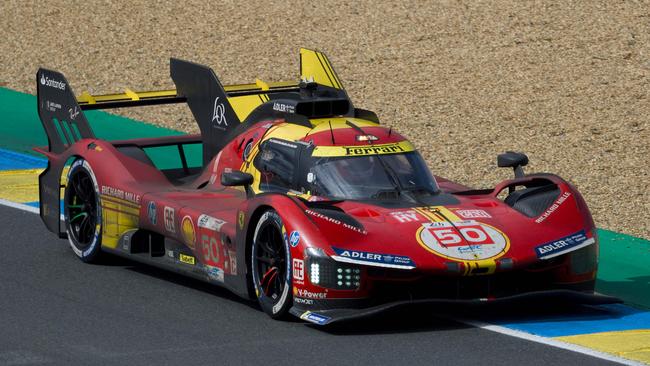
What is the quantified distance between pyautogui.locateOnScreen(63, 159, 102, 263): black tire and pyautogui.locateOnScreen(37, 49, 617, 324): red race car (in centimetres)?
1

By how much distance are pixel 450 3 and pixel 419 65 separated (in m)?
2.80

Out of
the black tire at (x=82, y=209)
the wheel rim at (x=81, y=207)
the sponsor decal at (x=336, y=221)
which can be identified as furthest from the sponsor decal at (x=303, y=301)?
the wheel rim at (x=81, y=207)

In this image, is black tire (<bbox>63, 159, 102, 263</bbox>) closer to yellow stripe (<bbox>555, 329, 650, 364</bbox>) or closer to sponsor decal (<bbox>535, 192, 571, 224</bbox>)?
sponsor decal (<bbox>535, 192, 571, 224</bbox>)

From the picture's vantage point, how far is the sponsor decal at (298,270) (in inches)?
419

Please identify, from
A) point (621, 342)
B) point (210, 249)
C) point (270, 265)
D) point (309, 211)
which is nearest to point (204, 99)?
point (210, 249)

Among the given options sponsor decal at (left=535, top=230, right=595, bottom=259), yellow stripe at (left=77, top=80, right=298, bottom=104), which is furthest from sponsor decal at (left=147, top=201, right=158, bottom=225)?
sponsor decal at (left=535, top=230, right=595, bottom=259)

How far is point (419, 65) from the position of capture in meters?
22.5

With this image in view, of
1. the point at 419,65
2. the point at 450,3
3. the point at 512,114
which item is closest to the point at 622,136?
the point at 512,114

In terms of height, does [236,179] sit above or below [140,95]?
below

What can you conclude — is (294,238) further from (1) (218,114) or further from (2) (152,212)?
(1) (218,114)

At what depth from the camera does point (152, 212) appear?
12.6 metres

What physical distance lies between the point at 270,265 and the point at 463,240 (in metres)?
1.43

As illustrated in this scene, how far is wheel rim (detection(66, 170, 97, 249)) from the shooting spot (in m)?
13.4

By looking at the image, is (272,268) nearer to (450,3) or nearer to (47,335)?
(47,335)
